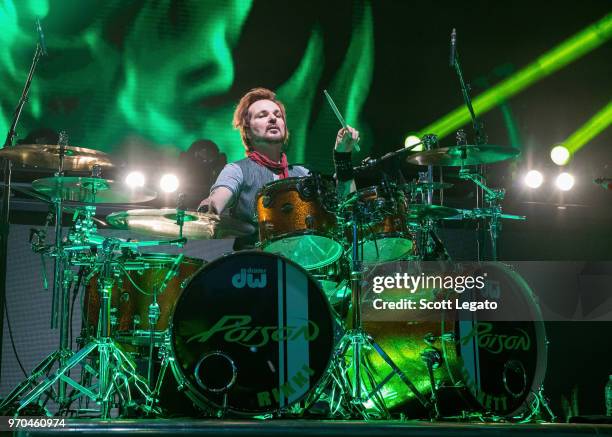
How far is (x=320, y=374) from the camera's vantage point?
299 centimetres

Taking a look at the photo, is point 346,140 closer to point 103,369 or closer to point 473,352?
point 473,352

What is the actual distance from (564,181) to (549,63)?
3.52 ft

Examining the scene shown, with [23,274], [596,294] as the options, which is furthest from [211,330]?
[596,294]

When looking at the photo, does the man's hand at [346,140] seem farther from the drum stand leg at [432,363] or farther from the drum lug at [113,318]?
the drum lug at [113,318]

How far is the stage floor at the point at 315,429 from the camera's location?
2.23 meters

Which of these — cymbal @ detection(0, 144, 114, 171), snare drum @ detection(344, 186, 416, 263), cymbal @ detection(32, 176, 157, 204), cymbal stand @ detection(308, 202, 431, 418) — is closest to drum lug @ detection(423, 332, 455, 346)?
cymbal stand @ detection(308, 202, 431, 418)

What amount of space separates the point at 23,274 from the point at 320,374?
10.2 feet

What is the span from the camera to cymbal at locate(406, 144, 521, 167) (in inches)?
157

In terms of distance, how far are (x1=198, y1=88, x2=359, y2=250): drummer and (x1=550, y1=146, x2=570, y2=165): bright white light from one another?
236cm

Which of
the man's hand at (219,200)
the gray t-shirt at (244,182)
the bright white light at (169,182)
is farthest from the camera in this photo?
the bright white light at (169,182)

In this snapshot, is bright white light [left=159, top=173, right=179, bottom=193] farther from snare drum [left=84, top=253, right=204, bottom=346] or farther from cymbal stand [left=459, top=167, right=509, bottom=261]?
cymbal stand [left=459, top=167, right=509, bottom=261]

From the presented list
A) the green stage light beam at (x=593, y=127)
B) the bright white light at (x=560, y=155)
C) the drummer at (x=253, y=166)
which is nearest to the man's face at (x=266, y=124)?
the drummer at (x=253, y=166)

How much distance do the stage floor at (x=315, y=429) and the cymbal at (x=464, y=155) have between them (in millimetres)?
1941

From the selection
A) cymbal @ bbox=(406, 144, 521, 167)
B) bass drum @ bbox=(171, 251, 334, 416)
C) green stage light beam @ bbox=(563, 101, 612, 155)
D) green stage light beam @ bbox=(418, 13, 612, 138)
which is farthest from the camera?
green stage light beam @ bbox=(563, 101, 612, 155)
